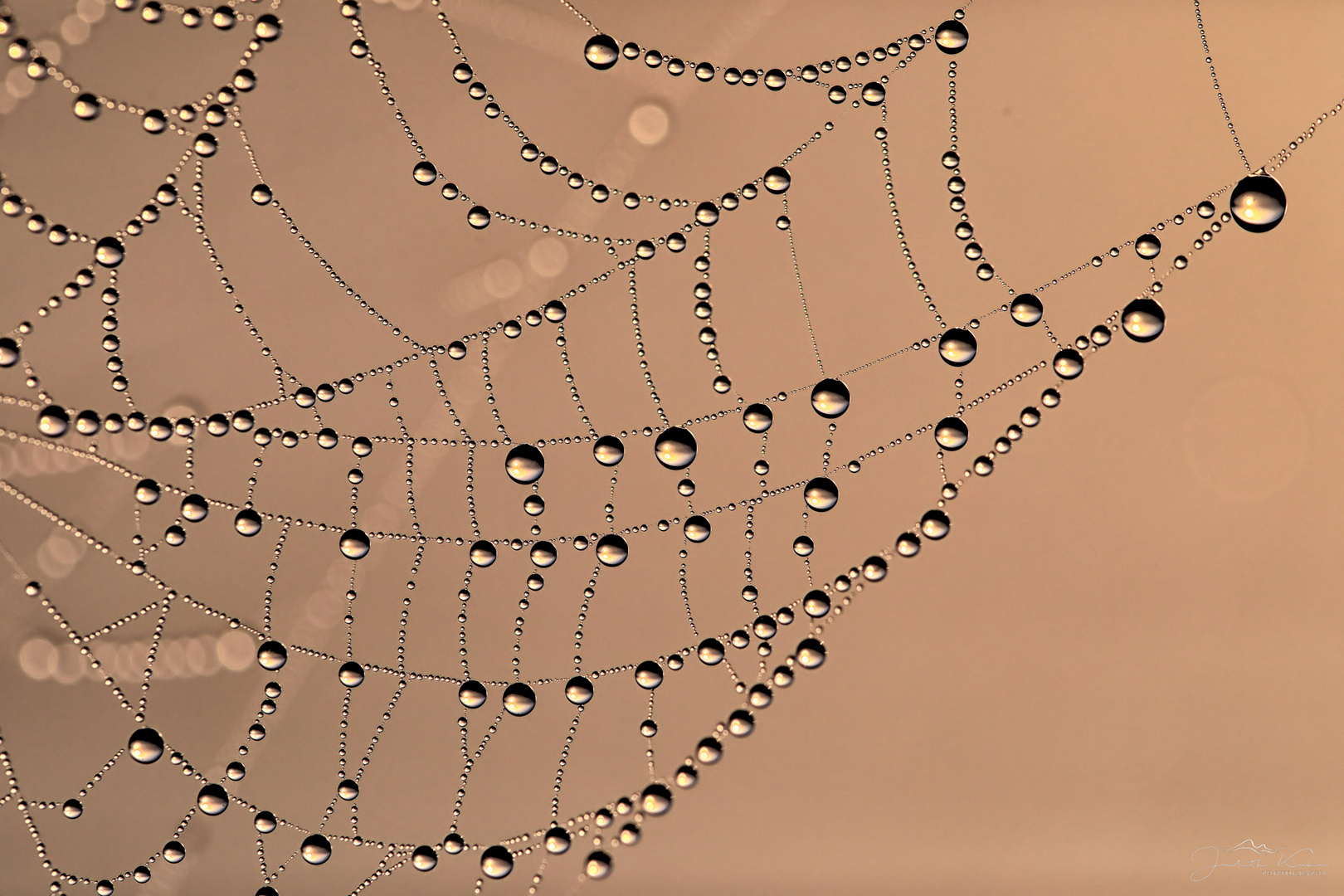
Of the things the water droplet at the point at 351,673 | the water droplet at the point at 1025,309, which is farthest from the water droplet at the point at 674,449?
the water droplet at the point at 351,673

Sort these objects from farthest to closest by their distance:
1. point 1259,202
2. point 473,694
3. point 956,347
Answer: point 473,694
point 956,347
point 1259,202

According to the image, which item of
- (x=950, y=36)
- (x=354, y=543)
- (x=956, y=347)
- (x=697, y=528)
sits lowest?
(x=354, y=543)

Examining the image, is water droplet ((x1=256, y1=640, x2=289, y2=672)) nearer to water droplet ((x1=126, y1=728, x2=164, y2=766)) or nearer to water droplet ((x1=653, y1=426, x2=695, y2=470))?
water droplet ((x1=126, y1=728, x2=164, y2=766))

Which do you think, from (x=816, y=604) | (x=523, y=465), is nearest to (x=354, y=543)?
(x=523, y=465)

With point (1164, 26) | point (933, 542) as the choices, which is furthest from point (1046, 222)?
point (933, 542)

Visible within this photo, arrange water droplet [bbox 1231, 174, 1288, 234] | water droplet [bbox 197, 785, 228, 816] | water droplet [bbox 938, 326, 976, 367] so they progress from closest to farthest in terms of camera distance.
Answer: water droplet [bbox 1231, 174, 1288, 234] → water droplet [bbox 938, 326, 976, 367] → water droplet [bbox 197, 785, 228, 816]

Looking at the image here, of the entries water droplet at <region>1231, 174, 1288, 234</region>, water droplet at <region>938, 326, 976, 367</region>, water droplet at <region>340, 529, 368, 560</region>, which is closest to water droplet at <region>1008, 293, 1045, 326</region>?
water droplet at <region>938, 326, 976, 367</region>

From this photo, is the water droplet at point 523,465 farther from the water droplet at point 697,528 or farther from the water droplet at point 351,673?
the water droplet at point 351,673

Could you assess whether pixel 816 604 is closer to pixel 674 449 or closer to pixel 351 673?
pixel 674 449
